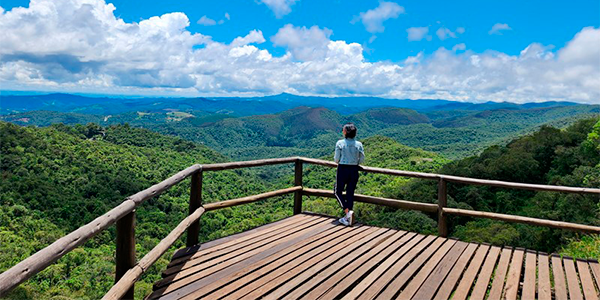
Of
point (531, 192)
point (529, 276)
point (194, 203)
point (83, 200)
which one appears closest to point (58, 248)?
point (194, 203)

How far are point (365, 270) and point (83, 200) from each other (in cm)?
3926

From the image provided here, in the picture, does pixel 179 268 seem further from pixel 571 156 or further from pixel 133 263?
pixel 571 156

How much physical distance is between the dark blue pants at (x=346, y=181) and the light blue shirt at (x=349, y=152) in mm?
74

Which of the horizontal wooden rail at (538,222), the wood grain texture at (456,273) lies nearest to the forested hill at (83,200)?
the horizontal wooden rail at (538,222)

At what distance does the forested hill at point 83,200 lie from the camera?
21.6 meters

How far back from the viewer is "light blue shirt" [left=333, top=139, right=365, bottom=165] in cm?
463

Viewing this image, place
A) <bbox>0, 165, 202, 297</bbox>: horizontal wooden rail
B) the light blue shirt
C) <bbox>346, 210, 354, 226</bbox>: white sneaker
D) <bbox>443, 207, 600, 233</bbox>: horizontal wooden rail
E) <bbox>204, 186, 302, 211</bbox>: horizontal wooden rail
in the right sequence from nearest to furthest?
<bbox>0, 165, 202, 297</bbox>: horizontal wooden rail, <bbox>443, 207, 600, 233</bbox>: horizontal wooden rail, <bbox>204, 186, 302, 211</bbox>: horizontal wooden rail, the light blue shirt, <bbox>346, 210, 354, 226</bbox>: white sneaker

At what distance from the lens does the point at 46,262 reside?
1675 mm

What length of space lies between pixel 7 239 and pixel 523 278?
31820mm

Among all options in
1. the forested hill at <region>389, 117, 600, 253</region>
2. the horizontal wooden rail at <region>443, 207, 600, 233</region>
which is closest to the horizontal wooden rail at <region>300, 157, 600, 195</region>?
the horizontal wooden rail at <region>443, 207, 600, 233</region>

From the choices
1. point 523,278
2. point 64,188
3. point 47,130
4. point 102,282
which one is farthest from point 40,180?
point 523,278

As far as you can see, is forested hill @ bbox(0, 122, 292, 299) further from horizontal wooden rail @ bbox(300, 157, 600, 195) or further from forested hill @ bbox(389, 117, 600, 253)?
horizontal wooden rail @ bbox(300, 157, 600, 195)

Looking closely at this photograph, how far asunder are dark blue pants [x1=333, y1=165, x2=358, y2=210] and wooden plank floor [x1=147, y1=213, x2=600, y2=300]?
62 centimetres

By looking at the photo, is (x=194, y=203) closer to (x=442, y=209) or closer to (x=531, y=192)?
(x=442, y=209)
